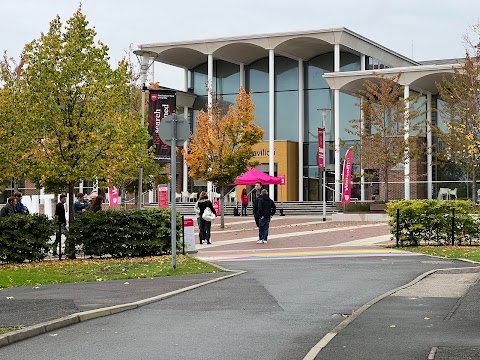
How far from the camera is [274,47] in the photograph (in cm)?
5653

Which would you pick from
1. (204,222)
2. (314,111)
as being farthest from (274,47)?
(204,222)

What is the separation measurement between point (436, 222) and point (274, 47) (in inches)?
1299

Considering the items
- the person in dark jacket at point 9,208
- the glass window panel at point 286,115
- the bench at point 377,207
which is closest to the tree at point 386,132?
the bench at point 377,207

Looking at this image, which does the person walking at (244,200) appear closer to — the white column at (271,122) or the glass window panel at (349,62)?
the white column at (271,122)

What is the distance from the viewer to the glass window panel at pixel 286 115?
2419 inches

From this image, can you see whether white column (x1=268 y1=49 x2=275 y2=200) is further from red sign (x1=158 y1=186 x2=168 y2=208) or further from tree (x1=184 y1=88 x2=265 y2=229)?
red sign (x1=158 y1=186 x2=168 y2=208)

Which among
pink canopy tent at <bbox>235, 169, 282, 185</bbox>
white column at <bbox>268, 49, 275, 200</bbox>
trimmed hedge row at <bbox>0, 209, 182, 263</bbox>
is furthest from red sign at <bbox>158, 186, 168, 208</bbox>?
white column at <bbox>268, 49, 275, 200</bbox>

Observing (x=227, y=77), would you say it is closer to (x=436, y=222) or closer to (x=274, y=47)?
(x=274, y=47)

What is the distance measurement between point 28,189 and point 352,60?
25.1 m

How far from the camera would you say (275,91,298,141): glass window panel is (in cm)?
6144

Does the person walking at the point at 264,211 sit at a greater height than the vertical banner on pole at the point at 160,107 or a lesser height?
lesser

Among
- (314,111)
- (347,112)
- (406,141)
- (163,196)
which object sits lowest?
(163,196)

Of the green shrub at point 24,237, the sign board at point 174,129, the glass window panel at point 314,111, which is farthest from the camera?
the glass window panel at point 314,111

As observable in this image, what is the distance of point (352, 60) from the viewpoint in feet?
192
